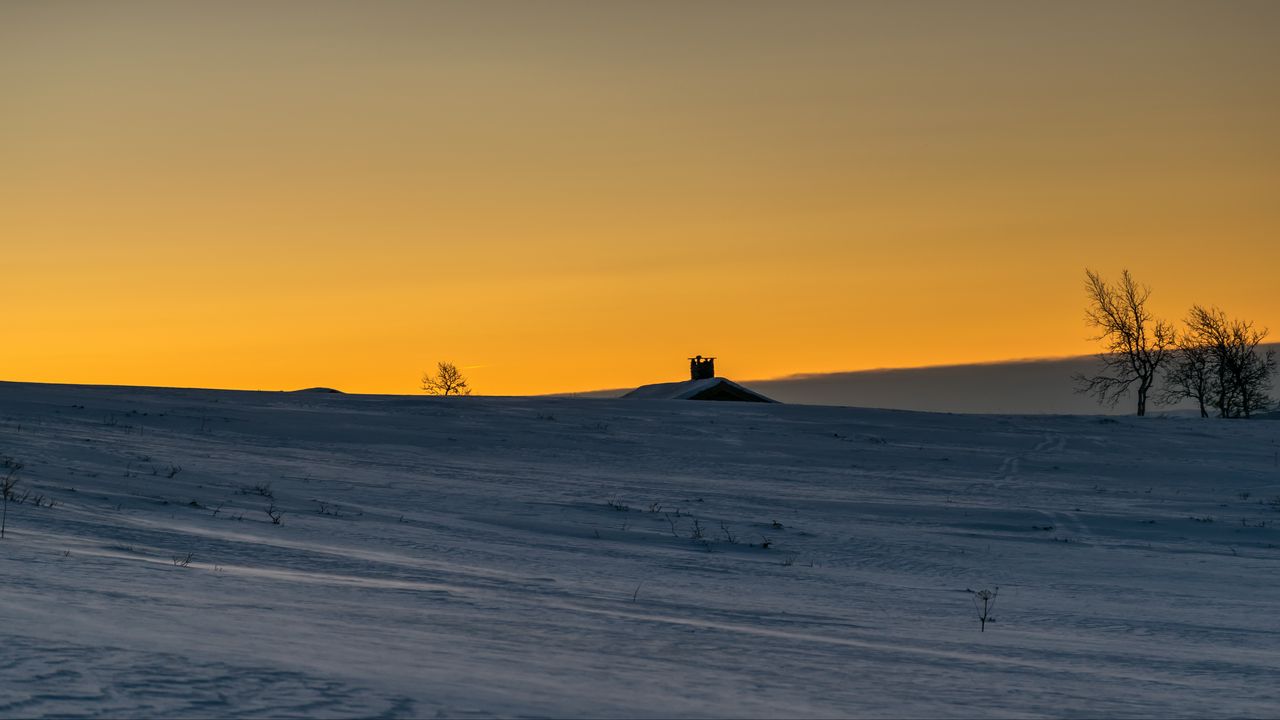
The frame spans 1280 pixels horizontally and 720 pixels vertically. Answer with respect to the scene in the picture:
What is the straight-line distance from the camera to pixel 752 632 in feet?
20.1

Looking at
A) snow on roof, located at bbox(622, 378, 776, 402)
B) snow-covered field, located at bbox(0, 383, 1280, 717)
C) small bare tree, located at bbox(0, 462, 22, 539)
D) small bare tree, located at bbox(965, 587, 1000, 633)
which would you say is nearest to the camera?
snow-covered field, located at bbox(0, 383, 1280, 717)

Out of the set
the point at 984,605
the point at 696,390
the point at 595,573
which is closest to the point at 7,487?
the point at 595,573

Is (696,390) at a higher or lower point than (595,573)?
higher

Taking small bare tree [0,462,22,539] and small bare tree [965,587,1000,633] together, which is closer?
small bare tree [965,587,1000,633]

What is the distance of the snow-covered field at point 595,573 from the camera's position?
4402 mm

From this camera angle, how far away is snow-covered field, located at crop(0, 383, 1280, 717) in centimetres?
440

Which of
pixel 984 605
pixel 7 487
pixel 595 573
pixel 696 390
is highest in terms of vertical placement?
pixel 696 390

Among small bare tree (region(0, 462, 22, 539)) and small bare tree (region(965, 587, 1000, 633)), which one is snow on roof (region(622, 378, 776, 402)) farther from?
small bare tree (region(965, 587, 1000, 633))

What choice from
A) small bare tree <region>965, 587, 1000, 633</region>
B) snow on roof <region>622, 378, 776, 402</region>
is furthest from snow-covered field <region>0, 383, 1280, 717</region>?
snow on roof <region>622, 378, 776, 402</region>

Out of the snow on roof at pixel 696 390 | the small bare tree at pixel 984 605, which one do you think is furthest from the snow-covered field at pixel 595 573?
the snow on roof at pixel 696 390

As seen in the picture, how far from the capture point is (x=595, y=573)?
28.4ft

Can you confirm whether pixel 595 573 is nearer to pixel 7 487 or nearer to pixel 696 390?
pixel 7 487

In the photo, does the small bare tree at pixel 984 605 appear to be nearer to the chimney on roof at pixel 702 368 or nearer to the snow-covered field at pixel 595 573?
the snow-covered field at pixel 595 573

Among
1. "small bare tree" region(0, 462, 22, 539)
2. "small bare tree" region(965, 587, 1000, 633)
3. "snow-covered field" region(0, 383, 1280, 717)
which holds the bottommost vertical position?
"small bare tree" region(965, 587, 1000, 633)
